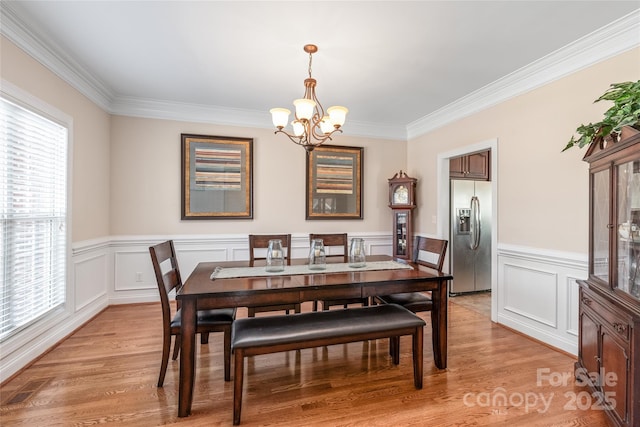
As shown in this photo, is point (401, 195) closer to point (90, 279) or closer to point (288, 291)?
point (288, 291)

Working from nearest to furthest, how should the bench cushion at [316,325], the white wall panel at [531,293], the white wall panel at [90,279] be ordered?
1. the bench cushion at [316,325]
2. the white wall panel at [531,293]
3. the white wall panel at [90,279]

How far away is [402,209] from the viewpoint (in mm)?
4434

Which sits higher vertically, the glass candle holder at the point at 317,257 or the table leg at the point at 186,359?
the glass candle holder at the point at 317,257

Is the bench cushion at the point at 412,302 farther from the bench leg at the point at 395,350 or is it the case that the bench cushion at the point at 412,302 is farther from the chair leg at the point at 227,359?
the chair leg at the point at 227,359

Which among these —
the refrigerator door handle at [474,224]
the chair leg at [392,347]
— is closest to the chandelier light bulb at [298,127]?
Answer: the chair leg at [392,347]

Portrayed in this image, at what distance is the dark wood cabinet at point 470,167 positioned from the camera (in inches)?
167

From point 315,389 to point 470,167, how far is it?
3653 millimetres

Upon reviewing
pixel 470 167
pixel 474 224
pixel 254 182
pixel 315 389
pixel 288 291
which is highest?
pixel 470 167

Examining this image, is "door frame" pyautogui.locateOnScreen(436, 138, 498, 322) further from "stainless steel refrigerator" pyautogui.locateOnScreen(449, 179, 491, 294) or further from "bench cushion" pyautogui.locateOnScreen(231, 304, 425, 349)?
"bench cushion" pyautogui.locateOnScreen(231, 304, 425, 349)

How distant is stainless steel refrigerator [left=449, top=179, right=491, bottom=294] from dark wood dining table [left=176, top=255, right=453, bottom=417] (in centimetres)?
210

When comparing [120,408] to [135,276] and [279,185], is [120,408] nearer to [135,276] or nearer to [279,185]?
[135,276]

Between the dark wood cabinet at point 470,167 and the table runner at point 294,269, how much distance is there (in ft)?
7.49

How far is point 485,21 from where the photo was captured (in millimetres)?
2139

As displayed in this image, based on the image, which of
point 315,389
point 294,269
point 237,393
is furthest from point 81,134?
point 315,389
